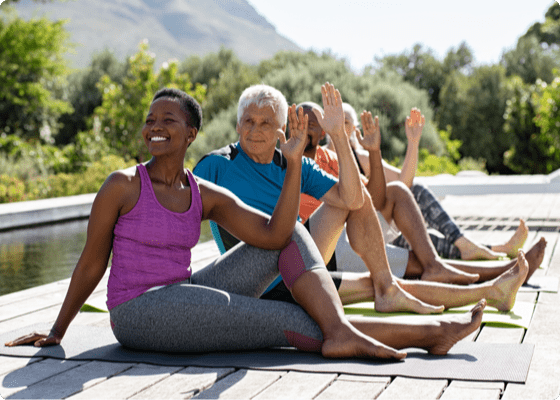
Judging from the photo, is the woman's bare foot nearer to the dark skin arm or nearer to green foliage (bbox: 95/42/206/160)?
the dark skin arm

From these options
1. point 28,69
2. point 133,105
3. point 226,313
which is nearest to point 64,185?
point 133,105

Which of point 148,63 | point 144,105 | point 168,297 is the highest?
point 148,63

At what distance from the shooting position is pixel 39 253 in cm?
709

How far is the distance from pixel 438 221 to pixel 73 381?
317 centimetres

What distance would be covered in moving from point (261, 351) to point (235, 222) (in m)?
0.53

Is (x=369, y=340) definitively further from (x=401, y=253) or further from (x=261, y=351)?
(x=401, y=253)

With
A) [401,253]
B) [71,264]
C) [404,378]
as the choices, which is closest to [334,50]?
[71,264]

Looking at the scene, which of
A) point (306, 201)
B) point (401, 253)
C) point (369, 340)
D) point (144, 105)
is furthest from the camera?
point (144, 105)

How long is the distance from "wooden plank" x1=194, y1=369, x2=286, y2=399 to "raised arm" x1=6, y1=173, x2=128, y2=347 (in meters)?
0.65

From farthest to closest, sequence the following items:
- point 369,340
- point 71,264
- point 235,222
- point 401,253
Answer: point 71,264 → point 401,253 → point 235,222 → point 369,340

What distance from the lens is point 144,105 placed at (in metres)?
17.2

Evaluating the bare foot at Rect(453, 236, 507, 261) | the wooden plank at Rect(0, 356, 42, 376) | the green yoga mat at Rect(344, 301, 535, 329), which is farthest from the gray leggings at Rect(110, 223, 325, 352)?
the bare foot at Rect(453, 236, 507, 261)

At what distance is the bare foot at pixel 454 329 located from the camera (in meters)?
2.52

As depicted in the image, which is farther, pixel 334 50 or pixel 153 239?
pixel 334 50
